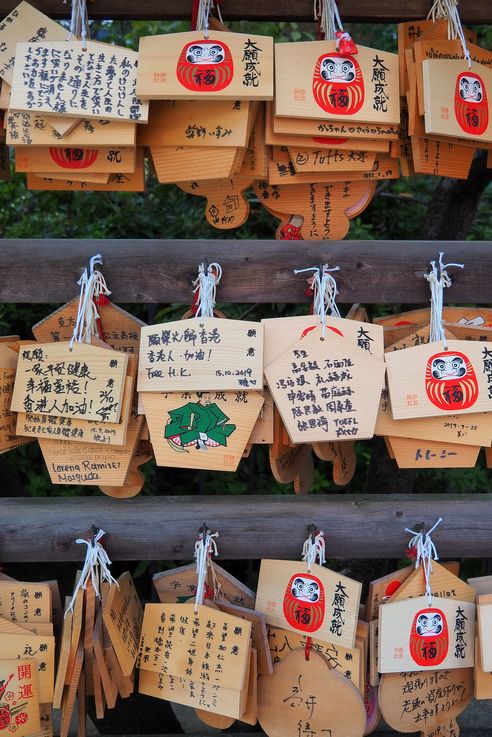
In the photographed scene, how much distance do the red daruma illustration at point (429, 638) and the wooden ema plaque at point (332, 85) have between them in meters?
1.17

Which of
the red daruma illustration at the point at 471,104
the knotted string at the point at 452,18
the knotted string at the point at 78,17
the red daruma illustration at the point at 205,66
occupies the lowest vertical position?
the red daruma illustration at the point at 205,66

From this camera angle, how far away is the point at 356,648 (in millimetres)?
1721

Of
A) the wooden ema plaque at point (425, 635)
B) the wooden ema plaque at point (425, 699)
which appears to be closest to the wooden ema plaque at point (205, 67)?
the wooden ema plaque at point (425, 635)

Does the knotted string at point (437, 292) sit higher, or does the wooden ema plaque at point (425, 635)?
the knotted string at point (437, 292)

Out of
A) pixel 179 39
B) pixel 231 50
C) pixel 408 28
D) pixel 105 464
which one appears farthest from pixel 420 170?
pixel 105 464

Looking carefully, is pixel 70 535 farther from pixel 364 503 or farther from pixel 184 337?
pixel 364 503

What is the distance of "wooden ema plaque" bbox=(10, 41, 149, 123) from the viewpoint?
1.51 m

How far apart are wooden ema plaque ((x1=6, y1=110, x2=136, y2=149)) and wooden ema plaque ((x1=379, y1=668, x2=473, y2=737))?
1.41 metres

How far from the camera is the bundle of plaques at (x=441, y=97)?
160 centimetres

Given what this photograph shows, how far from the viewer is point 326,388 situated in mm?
1559

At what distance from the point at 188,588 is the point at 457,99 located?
1.34m

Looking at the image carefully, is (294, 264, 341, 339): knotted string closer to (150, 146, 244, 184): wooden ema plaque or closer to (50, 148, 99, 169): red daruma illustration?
(150, 146, 244, 184): wooden ema plaque

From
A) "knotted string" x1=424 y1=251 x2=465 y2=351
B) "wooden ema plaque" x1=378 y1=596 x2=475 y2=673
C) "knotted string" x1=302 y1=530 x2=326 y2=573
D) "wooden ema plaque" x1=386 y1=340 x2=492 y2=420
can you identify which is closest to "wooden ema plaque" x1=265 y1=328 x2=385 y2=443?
"wooden ema plaque" x1=386 y1=340 x2=492 y2=420

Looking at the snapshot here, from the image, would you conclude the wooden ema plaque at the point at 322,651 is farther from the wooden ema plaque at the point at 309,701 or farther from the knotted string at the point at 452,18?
the knotted string at the point at 452,18
